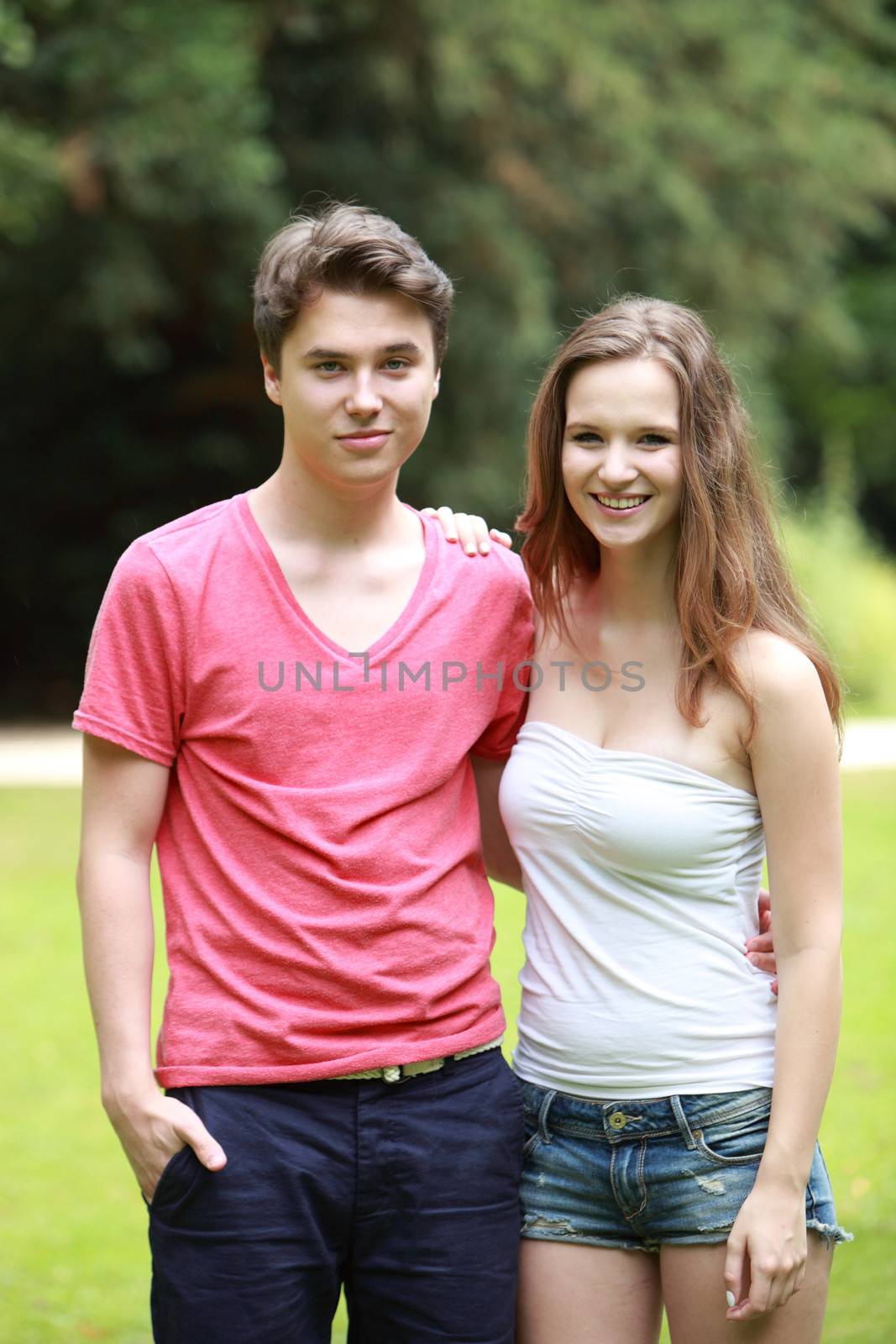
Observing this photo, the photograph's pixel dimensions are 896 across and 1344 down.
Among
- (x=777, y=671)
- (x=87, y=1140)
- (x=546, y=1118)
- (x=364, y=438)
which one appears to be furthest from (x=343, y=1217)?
(x=87, y=1140)

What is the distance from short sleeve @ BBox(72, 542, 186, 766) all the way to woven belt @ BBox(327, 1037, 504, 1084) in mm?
505

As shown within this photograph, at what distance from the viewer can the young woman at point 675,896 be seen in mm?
2102

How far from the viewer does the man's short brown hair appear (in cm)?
215

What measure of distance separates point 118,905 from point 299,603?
491 millimetres

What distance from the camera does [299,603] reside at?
2.22 metres

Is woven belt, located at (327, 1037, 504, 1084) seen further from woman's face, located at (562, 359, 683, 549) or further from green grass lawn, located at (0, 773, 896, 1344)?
green grass lawn, located at (0, 773, 896, 1344)

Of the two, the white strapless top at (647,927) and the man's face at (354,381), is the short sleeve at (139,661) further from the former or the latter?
the white strapless top at (647,927)

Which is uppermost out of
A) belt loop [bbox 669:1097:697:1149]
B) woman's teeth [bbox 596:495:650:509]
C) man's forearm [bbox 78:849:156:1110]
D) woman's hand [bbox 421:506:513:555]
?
woman's teeth [bbox 596:495:650:509]

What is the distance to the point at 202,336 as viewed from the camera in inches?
575

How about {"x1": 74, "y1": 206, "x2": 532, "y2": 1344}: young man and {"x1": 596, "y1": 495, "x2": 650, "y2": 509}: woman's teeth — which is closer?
{"x1": 74, "y1": 206, "x2": 532, "y2": 1344}: young man

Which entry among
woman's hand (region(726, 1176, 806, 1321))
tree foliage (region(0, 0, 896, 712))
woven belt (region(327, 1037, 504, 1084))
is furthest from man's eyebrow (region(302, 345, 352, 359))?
tree foliage (region(0, 0, 896, 712))

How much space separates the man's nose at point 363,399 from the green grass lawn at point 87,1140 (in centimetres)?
269

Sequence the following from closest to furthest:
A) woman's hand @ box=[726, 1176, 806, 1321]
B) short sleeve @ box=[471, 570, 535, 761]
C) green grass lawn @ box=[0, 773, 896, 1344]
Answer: woman's hand @ box=[726, 1176, 806, 1321] → short sleeve @ box=[471, 570, 535, 761] → green grass lawn @ box=[0, 773, 896, 1344]

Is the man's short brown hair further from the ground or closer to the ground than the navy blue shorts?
further from the ground
